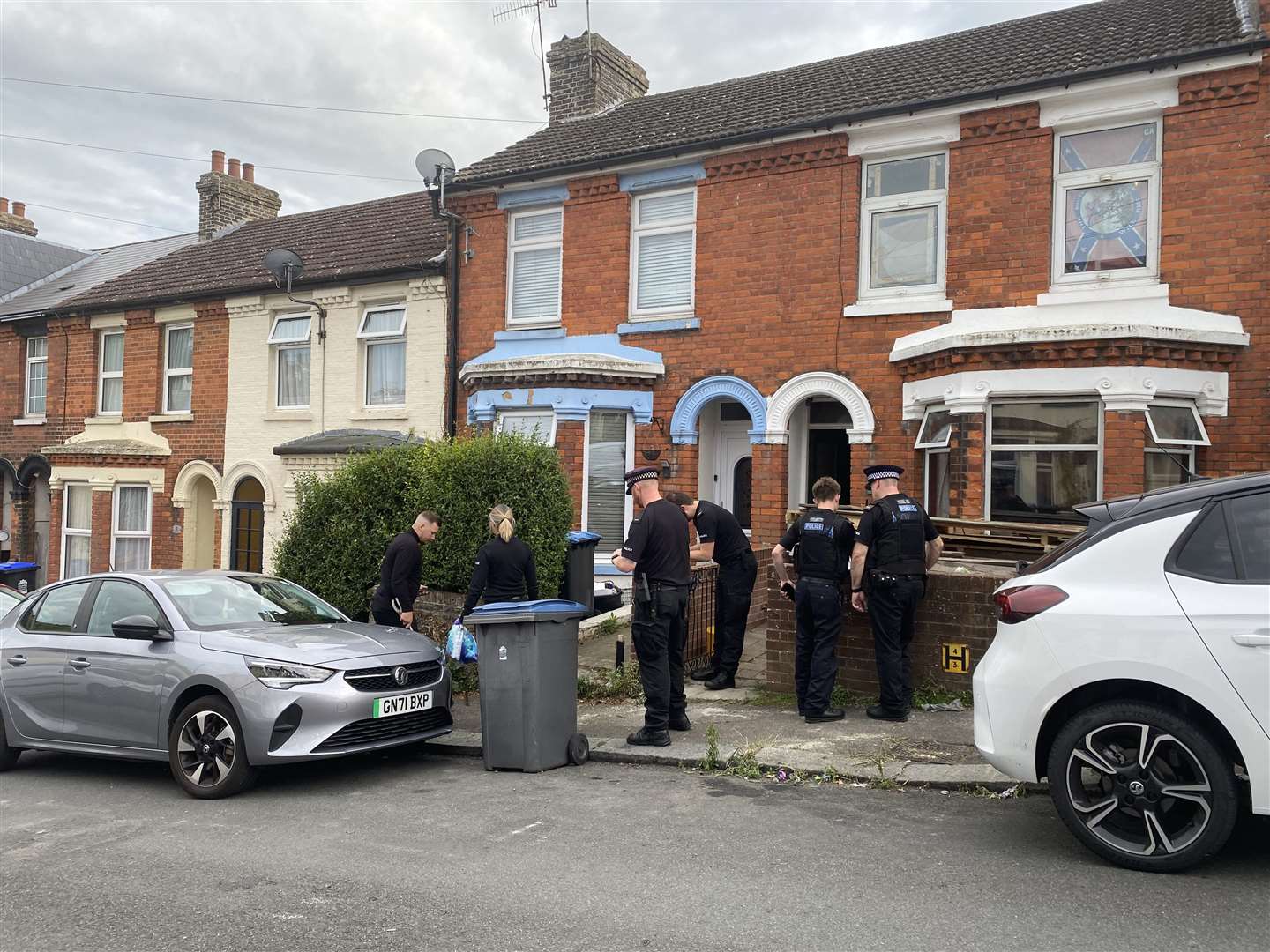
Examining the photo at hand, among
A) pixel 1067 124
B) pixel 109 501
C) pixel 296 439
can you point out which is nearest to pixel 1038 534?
pixel 1067 124

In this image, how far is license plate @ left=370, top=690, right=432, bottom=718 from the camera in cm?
649

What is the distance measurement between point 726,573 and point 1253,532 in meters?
4.99

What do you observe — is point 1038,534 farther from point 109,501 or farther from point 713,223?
point 109,501

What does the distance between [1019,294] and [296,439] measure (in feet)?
37.8

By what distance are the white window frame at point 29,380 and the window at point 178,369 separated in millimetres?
3716

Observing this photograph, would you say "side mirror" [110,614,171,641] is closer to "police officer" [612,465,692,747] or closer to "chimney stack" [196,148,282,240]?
"police officer" [612,465,692,747]

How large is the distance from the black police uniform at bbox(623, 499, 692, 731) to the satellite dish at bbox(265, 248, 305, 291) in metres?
12.2

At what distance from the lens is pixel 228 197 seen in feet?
74.3

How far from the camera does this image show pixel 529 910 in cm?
422

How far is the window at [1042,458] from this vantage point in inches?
413

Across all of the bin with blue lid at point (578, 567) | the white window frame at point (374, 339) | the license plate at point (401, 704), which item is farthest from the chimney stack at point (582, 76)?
the license plate at point (401, 704)

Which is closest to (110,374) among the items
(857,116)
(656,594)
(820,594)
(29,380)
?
(29,380)

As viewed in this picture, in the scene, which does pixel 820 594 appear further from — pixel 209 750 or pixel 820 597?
pixel 209 750

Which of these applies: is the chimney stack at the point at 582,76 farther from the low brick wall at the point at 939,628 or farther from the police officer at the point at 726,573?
the low brick wall at the point at 939,628
